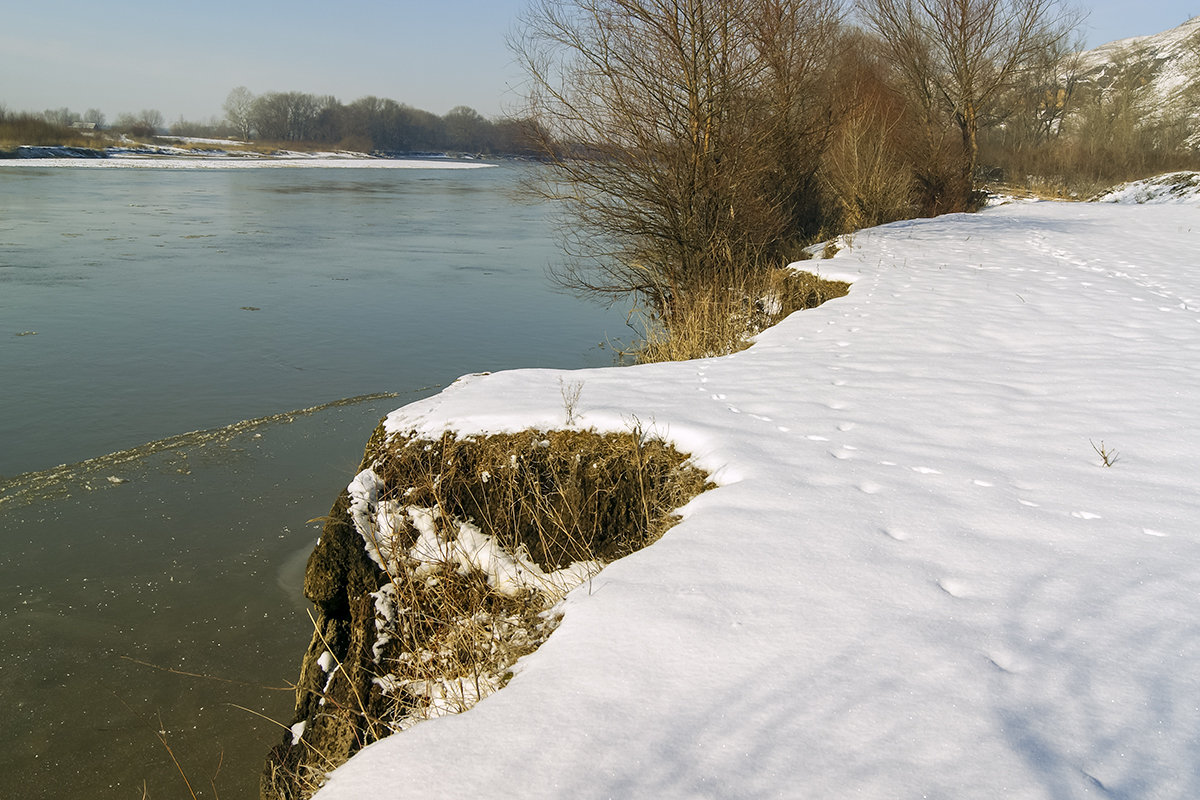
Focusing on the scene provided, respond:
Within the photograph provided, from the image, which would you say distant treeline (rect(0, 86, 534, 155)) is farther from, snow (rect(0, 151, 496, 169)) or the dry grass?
the dry grass

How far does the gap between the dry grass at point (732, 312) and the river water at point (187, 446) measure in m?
1.43

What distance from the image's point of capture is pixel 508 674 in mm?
2670

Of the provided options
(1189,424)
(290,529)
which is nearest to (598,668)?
(1189,424)

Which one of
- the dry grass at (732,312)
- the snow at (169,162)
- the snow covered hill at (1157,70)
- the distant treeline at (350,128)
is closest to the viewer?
the dry grass at (732,312)

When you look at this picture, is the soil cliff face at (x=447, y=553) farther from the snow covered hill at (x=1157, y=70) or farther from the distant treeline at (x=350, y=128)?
the distant treeline at (x=350, y=128)

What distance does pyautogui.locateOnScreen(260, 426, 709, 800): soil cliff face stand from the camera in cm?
334

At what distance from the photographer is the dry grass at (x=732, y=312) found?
8375 millimetres

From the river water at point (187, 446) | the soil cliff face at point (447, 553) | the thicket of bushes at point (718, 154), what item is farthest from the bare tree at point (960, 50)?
the soil cliff face at point (447, 553)

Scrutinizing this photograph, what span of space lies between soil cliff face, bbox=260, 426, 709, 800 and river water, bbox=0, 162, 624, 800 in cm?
67

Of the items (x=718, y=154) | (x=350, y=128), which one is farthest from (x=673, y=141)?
(x=350, y=128)

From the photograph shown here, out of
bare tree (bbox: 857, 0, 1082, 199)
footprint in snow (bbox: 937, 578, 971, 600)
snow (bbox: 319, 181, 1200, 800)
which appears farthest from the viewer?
bare tree (bbox: 857, 0, 1082, 199)

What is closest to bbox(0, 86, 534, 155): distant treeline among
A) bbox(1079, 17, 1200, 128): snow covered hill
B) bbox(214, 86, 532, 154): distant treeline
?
bbox(214, 86, 532, 154): distant treeline

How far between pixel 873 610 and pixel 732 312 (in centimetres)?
733

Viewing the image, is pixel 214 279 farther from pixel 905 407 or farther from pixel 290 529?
pixel 905 407
